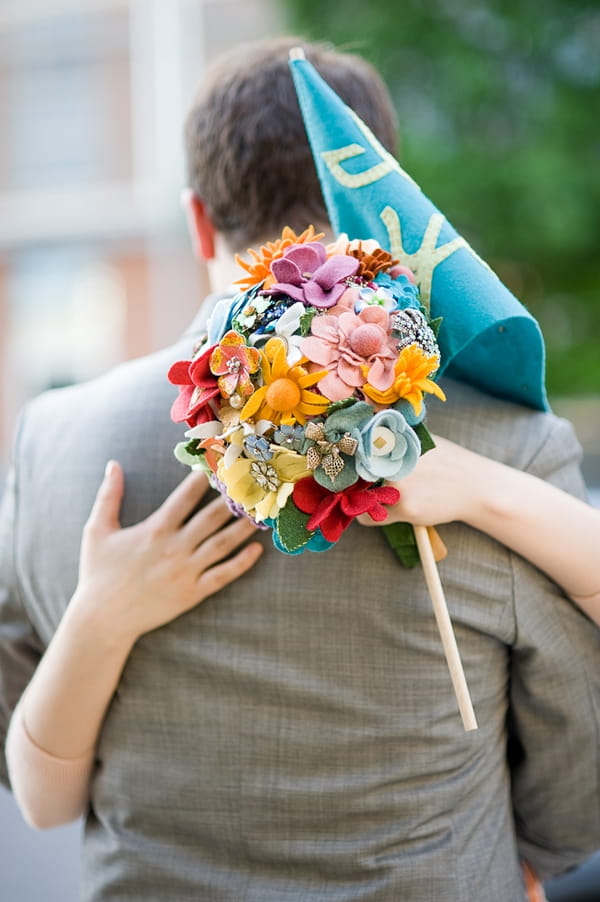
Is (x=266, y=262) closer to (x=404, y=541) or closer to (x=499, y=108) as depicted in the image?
(x=404, y=541)

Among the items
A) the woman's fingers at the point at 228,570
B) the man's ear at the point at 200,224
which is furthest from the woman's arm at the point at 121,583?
the man's ear at the point at 200,224

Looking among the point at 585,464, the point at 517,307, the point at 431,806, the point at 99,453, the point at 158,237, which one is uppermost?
the point at 517,307

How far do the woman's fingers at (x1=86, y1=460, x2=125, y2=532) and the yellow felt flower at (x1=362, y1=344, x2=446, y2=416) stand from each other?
1.61 feet

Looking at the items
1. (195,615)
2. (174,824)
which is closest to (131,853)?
(174,824)

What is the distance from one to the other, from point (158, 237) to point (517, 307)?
13.3m

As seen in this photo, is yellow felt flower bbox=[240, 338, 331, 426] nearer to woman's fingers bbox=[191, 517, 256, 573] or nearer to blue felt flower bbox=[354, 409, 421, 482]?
blue felt flower bbox=[354, 409, 421, 482]

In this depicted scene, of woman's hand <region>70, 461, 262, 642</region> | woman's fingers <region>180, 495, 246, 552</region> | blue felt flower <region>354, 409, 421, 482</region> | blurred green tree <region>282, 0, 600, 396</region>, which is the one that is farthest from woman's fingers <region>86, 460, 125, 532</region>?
blurred green tree <region>282, 0, 600, 396</region>

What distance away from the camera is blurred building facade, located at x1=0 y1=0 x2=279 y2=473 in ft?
45.4

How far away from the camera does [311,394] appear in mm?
1045

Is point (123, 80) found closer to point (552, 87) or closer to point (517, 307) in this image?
point (552, 87)

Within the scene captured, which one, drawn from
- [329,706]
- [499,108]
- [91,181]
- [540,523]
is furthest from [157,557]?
[91,181]

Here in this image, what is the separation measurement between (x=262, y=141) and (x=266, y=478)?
2.15 ft

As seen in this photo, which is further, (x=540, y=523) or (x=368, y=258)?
(x=540, y=523)

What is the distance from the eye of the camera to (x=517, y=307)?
1.25 metres
